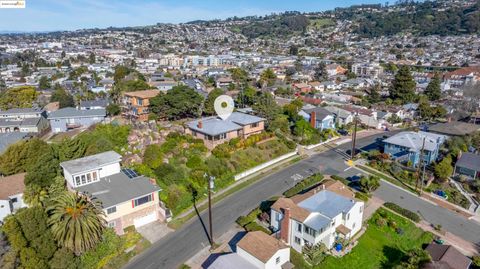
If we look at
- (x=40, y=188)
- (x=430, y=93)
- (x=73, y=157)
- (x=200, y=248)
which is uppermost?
(x=430, y=93)

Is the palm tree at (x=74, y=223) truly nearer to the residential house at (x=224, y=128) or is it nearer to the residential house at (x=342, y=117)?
the residential house at (x=224, y=128)

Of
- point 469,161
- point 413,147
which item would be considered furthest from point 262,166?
point 469,161

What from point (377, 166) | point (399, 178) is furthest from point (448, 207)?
point (377, 166)

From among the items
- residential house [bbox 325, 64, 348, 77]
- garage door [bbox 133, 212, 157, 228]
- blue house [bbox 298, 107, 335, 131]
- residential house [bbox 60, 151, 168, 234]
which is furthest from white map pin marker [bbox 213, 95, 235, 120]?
residential house [bbox 325, 64, 348, 77]

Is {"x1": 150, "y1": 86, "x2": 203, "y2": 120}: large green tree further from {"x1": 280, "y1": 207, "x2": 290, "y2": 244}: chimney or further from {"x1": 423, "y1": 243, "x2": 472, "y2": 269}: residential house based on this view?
{"x1": 423, "y1": 243, "x2": 472, "y2": 269}: residential house

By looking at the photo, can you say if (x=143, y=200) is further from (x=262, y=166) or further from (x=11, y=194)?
A: (x=262, y=166)

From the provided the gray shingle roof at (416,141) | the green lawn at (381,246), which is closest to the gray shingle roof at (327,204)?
the green lawn at (381,246)

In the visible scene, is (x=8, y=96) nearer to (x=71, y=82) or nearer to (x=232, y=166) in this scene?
(x=71, y=82)
